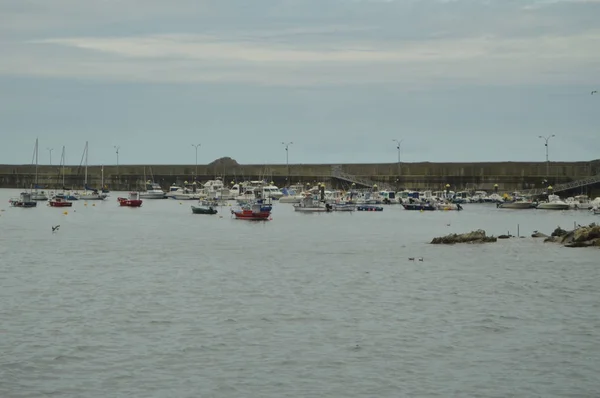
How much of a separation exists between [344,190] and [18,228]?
3629 inches

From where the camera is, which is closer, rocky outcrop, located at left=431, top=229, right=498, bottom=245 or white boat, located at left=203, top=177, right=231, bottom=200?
rocky outcrop, located at left=431, top=229, right=498, bottom=245

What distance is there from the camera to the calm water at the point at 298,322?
26734 mm

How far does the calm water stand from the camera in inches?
1053

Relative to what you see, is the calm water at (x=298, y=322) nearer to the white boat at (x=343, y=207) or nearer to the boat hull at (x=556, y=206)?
the white boat at (x=343, y=207)

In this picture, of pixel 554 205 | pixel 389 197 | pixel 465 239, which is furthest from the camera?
pixel 389 197

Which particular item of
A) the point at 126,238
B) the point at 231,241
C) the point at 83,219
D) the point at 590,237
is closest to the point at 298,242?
the point at 231,241

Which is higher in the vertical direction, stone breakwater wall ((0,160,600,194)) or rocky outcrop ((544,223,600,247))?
stone breakwater wall ((0,160,600,194))

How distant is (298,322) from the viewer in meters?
35.4

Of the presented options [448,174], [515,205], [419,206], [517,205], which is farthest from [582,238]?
[448,174]

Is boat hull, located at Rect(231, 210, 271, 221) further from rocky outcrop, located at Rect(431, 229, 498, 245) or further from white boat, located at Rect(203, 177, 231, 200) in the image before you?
white boat, located at Rect(203, 177, 231, 200)

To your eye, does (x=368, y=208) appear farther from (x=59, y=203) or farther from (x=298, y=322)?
(x=298, y=322)

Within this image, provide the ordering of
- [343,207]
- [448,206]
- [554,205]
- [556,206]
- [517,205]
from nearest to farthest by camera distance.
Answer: [343,207], [556,206], [554,205], [448,206], [517,205]

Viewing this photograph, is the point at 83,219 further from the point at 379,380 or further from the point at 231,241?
the point at 379,380

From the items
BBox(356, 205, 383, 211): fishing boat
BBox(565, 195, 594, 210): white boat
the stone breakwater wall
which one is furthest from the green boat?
the stone breakwater wall
